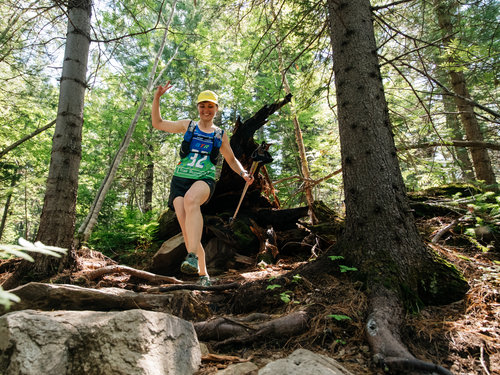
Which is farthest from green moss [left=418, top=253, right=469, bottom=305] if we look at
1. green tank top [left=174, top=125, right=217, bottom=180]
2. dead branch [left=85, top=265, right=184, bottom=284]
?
dead branch [left=85, top=265, right=184, bottom=284]

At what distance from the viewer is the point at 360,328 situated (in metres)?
2.20

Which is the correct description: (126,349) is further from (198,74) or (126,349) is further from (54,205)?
(198,74)

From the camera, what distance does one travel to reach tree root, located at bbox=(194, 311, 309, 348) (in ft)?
7.53

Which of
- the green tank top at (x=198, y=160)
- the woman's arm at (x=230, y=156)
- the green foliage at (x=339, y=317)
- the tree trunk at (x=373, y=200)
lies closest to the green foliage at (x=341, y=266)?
the tree trunk at (x=373, y=200)

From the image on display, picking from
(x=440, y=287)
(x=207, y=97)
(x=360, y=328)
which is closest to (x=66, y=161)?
(x=207, y=97)

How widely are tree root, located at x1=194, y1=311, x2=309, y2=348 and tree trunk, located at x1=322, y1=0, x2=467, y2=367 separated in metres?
0.61

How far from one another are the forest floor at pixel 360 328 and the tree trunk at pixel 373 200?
129 millimetres

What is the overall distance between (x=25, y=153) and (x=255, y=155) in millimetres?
13387

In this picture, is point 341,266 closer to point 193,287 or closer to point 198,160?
point 193,287

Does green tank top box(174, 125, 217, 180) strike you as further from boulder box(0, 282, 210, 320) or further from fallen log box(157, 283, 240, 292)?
boulder box(0, 282, 210, 320)

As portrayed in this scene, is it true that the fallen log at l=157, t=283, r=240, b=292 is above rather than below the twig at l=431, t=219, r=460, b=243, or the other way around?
below

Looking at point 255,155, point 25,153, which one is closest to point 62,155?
point 255,155

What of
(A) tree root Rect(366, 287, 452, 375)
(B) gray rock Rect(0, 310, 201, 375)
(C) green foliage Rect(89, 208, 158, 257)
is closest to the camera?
(B) gray rock Rect(0, 310, 201, 375)

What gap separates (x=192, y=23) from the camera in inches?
624
